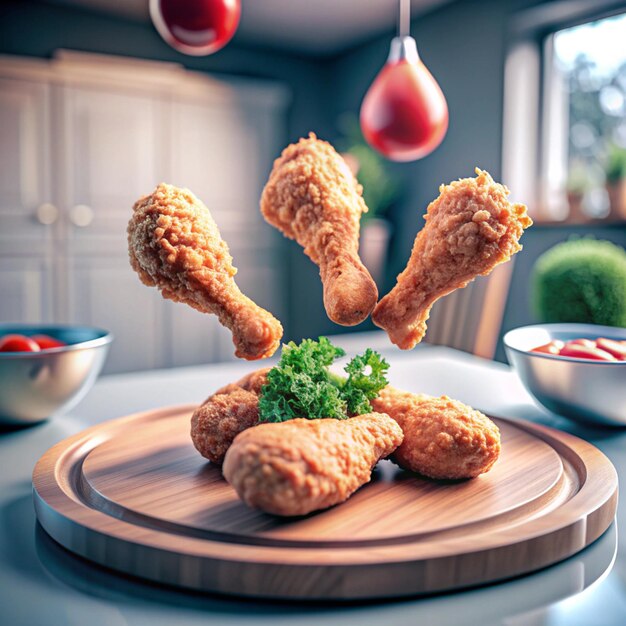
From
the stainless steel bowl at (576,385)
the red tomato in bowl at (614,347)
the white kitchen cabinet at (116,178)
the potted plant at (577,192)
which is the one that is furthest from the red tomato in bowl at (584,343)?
the white kitchen cabinet at (116,178)

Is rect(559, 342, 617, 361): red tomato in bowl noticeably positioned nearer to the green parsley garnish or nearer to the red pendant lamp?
the green parsley garnish

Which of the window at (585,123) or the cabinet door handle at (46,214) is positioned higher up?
the window at (585,123)

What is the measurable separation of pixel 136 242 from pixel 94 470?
0.95 feet

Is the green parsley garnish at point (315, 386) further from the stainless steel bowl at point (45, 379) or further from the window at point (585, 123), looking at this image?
the window at point (585, 123)

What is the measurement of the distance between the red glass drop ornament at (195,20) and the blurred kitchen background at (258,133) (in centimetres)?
240

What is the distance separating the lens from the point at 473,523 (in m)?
0.66

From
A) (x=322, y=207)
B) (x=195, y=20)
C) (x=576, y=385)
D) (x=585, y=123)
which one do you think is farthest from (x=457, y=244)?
(x=585, y=123)

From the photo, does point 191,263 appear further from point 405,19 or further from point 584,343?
point 405,19

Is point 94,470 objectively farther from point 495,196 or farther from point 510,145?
point 510,145

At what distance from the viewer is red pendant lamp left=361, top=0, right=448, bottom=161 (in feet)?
5.84

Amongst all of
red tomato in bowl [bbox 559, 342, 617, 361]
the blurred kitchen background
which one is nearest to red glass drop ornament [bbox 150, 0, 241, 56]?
red tomato in bowl [bbox 559, 342, 617, 361]

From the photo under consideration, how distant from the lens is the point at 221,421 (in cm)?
81

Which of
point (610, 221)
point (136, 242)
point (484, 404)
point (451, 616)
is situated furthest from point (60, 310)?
point (451, 616)

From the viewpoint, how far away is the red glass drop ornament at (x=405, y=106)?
70.2 inches
